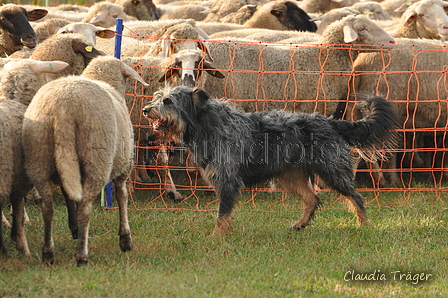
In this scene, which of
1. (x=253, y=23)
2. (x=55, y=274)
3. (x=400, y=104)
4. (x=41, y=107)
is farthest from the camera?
(x=253, y=23)

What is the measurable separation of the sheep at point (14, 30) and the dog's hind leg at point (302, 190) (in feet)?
12.5

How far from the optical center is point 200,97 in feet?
17.6

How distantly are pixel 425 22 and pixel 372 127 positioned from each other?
14.9 feet

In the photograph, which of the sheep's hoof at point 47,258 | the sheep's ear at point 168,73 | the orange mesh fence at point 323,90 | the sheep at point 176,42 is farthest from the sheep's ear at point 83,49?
the sheep's hoof at point 47,258

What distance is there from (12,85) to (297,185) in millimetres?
2696

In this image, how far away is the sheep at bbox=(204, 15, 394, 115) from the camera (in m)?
7.84

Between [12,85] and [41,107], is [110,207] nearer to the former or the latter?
[12,85]

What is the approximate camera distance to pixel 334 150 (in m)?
5.68

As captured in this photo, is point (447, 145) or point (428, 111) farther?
point (447, 145)

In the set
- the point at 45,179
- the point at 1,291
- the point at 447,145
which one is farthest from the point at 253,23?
the point at 1,291

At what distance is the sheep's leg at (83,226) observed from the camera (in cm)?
426

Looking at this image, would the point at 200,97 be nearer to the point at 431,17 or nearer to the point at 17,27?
the point at 17,27

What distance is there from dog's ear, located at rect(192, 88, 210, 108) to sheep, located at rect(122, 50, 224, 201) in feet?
5.22

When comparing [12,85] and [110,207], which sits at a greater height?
[12,85]
